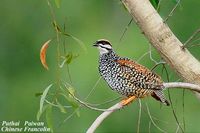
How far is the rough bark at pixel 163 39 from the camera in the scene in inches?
193

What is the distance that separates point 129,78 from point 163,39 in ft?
2.54

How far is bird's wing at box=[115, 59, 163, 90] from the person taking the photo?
5.46m

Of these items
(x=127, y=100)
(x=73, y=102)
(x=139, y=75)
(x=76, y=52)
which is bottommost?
(x=73, y=102)

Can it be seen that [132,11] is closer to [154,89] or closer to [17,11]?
[154,89]

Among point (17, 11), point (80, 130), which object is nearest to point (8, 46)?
point (17, 11)

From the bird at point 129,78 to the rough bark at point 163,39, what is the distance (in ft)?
1.47

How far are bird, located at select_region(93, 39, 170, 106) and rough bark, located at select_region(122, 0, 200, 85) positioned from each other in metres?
0.45

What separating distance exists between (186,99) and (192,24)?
43.0 inches

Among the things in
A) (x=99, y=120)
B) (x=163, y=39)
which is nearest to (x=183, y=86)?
(x=163, y=39)

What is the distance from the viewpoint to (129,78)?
5.66 m

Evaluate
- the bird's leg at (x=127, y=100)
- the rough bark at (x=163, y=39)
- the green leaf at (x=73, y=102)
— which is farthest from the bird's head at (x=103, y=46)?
the green leaf at (x=73, y=102)

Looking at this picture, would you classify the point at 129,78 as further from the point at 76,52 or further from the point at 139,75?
the point at 76,52

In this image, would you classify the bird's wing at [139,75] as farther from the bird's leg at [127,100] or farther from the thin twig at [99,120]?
the thin twig at [99,120]

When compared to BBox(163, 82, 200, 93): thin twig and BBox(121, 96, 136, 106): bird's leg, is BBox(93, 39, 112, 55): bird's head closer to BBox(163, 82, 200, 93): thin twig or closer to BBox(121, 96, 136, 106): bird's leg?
BBox(121, 96, 136, 106): bird's leg
